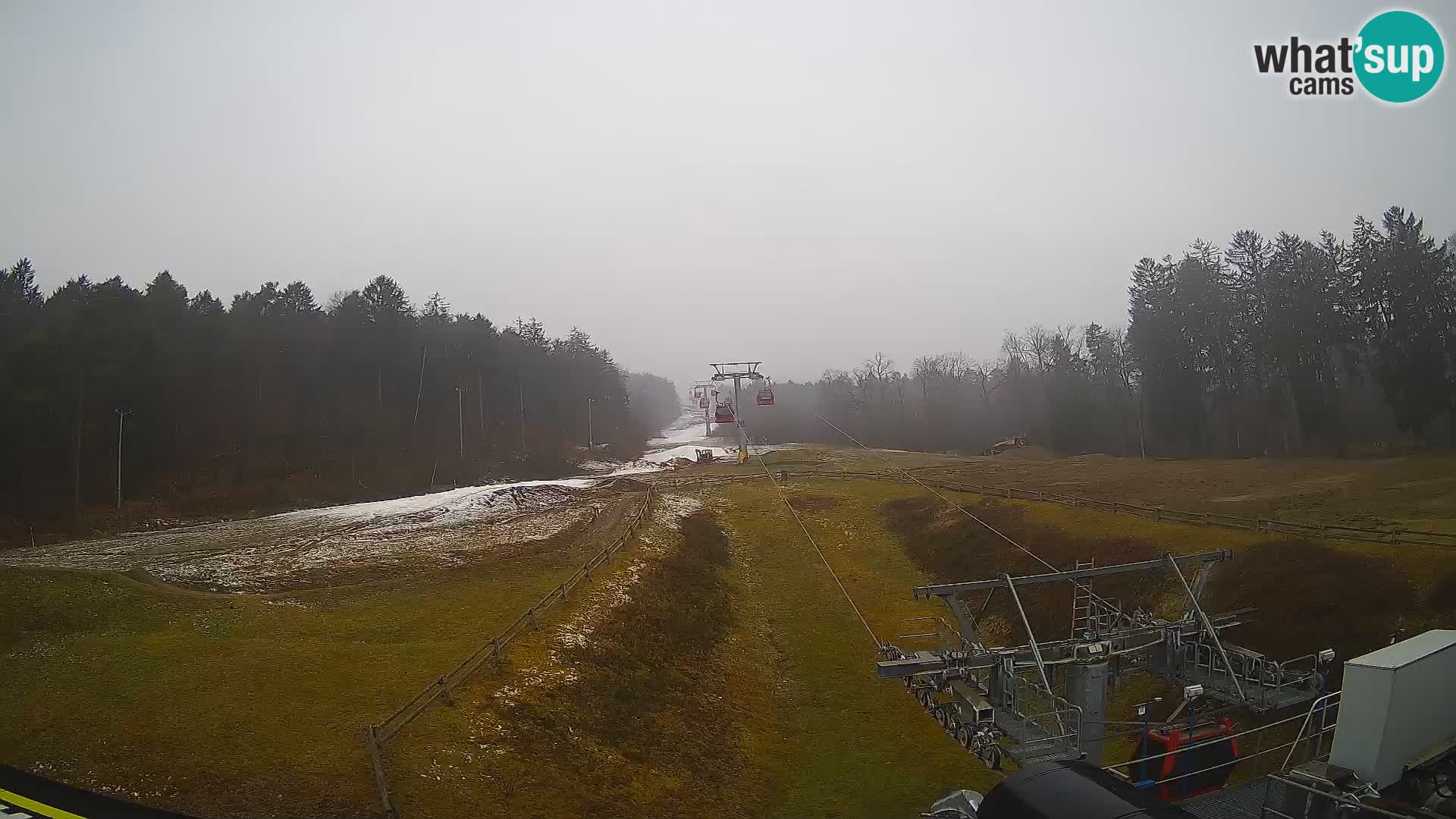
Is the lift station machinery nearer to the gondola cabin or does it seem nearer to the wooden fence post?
the gondola cabin

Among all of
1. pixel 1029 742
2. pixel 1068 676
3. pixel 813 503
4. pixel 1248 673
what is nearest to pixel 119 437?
pixel 813 503

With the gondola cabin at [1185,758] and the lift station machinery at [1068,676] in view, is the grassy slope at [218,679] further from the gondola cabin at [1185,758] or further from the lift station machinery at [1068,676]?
the gondola cabin at [1185,758]

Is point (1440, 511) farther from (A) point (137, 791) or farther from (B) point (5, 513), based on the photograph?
(B) point (5, 513)

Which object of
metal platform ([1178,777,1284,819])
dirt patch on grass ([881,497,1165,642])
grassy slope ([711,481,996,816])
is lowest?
grassy slope ([711,481,996,816])

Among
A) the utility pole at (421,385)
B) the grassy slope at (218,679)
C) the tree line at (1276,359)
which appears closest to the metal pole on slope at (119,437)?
the utility pole at (421,385)

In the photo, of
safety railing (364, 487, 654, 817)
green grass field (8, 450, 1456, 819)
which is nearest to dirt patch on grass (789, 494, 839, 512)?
green grass field (8, 450, 1456, 819)

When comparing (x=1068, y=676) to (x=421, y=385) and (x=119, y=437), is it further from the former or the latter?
(x=421, y=385)
